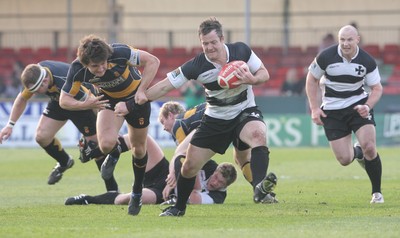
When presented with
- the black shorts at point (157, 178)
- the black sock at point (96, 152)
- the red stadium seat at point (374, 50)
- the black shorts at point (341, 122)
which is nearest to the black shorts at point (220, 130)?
the black shorts at point (157, 178)

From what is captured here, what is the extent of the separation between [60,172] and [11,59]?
18.5m

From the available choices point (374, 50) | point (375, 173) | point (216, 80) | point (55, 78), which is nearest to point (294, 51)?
point (374, 50)

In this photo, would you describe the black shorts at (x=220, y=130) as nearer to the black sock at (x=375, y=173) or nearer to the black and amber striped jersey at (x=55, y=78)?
the black sock at (x=375, y=173)

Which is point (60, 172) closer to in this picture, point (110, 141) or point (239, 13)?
point (110, 141)

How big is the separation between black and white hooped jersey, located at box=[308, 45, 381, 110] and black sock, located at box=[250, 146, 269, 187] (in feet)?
7.13

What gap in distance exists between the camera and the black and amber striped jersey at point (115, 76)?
1134 cm

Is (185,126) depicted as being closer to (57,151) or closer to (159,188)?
(159,188)

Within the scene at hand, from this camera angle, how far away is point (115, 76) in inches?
456

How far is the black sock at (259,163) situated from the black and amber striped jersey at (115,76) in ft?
5.62

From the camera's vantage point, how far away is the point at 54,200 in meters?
13.7

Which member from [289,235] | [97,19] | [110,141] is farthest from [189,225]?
[97,19]

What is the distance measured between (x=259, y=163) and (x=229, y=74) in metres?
1.11

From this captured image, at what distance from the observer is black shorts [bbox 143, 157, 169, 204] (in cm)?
1274

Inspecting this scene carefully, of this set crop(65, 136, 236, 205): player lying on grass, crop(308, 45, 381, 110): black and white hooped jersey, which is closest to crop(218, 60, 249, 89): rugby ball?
crop(65, 136, 236, 205): player lying on grass
